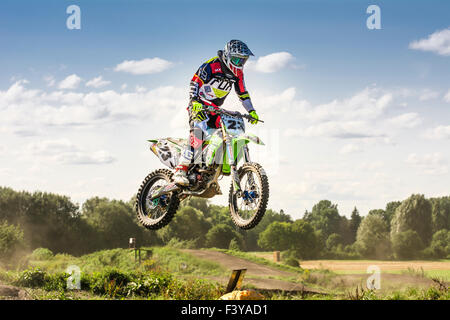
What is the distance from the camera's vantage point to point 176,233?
24.2 meters

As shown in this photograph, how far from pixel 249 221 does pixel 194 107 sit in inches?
126

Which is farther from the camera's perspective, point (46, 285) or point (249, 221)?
point (46, 285)

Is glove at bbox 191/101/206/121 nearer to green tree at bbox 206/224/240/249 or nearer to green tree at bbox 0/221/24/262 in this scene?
green tree at bbox 206/224/240/249

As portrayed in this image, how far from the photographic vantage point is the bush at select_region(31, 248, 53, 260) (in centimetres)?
2055

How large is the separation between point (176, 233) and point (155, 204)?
11145 mm

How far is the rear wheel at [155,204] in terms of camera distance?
12570mm

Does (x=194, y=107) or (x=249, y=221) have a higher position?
(x=194, y=107)

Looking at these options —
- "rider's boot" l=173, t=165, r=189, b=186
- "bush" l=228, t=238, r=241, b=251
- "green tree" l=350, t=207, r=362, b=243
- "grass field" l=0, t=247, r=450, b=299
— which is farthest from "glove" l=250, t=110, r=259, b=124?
"green tree" l=350, t=207, r=362, b=243

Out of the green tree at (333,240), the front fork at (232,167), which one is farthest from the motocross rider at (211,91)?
the green tree at (333,240)

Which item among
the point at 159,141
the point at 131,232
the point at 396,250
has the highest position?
the point at 159,141
